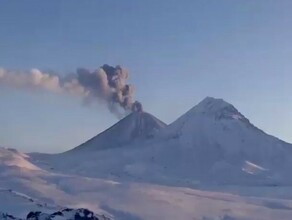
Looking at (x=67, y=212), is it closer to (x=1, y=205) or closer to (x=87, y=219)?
(x=87, y=219)

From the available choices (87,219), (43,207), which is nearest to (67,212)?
(87,219)

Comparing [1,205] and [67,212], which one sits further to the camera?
[1,205]

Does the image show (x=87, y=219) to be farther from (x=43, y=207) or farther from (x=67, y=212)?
(x=43, y=207)

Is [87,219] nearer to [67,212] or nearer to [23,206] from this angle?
[67,212]

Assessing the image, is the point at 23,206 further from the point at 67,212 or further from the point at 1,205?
the point at 67,212

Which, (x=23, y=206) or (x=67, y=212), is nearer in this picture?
(x=67, y=212)

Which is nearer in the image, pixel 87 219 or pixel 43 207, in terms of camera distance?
pixel 87 219

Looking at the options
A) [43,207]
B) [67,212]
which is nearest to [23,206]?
[43,207]
